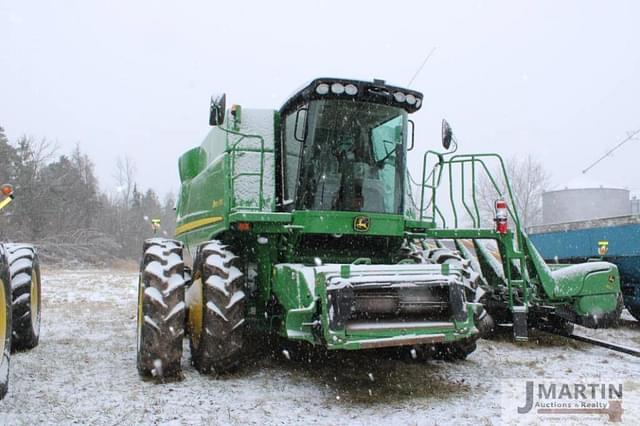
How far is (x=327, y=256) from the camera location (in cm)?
589

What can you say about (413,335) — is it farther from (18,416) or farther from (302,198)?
(18,416)

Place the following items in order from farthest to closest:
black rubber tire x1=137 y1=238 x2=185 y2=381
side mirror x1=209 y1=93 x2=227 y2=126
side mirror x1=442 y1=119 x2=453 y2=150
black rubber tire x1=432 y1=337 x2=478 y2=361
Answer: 1. side mirror x1=442 y1=119 x2=453 y2=150
2. black rubber tire x1=432 y1=337 x2=478 y2=361
3. side mirror x1=209 y1=93 x2=227 y2=126
4. black rubber tire x1=137 y1=238 x2=185 y2=381

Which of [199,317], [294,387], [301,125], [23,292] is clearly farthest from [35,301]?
[301,125]

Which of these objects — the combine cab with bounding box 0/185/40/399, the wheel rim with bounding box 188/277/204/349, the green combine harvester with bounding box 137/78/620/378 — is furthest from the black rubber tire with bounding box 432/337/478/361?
the combine cab with bounding box 0/185/40/399

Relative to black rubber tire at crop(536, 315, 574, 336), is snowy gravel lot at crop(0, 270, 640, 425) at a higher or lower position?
lower

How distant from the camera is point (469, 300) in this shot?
5.28 metres

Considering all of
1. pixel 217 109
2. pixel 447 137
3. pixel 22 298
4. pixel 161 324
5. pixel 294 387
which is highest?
pixel 217 109

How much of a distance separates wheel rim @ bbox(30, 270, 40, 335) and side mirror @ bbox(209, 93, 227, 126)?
3113mm

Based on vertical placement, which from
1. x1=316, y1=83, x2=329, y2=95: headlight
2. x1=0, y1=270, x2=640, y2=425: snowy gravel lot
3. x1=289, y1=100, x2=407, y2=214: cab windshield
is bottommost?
x1=0, y1=270, x2=640, y2=425: snowy gravel lot

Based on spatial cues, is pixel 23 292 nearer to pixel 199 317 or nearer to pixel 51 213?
pixel 199 317

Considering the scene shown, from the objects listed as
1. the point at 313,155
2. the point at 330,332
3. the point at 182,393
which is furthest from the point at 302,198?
the point at 182,393

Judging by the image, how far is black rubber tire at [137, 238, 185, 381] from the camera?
16.2 ft

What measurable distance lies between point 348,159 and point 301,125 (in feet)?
1.87

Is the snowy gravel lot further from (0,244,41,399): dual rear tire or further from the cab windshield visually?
the cab windshield
